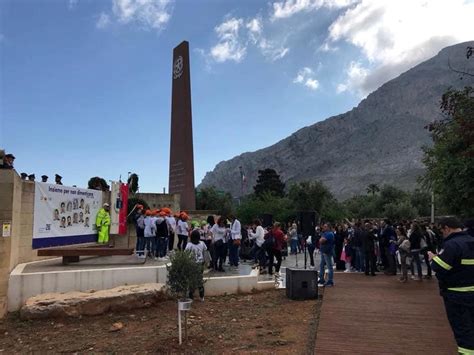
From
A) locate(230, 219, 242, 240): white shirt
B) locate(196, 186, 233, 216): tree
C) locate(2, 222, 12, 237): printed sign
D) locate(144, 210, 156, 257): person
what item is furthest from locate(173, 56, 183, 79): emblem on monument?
locate(196, 186, 233, 216): tree

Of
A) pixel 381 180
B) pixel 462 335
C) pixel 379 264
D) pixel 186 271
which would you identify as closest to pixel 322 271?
pixel 379 264

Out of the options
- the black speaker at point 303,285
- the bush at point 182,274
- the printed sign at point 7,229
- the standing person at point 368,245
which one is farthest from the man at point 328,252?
the printed sign at point 7,229

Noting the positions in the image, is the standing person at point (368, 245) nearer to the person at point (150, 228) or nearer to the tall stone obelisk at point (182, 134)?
the person at point (150, 228)

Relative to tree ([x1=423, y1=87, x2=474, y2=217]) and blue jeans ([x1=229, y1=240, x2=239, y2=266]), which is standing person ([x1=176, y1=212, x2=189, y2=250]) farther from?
tree ([x1=423, y1=87, x2=474, y2=217])

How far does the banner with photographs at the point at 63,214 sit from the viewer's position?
448 inches

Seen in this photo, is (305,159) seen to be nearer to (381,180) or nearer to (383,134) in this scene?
(383,134)

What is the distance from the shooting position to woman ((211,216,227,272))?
40.7 feet

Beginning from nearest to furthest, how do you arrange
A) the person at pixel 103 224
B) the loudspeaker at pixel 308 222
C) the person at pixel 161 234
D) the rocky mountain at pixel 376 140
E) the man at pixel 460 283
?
the man at pixel 460 283 → the person at pixel 161 234 → the person at pixel 103 224 → the loudspeaker at pixel 308 222 → the rocky mountain at pixel 376 140

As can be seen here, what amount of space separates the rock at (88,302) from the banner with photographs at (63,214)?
8.76ft

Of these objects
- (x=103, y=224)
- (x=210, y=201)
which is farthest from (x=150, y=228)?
(x=210, y=201)

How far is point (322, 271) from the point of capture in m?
12.0

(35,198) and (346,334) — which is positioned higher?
(35,198)

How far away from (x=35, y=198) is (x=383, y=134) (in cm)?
16482

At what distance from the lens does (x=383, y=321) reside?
7.94 meters
